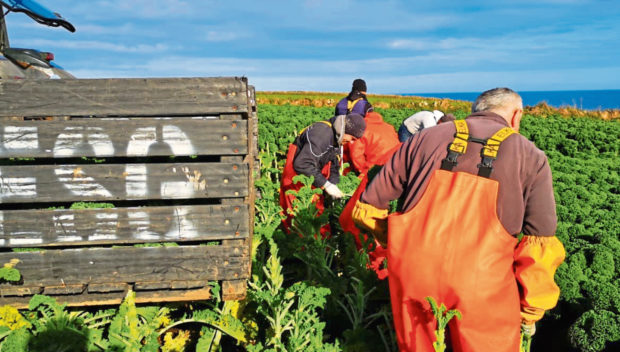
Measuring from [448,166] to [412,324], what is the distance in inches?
31.6

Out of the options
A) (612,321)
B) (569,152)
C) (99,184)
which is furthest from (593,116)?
(99,184)

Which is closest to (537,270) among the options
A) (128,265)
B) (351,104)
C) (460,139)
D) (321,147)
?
(460,139)

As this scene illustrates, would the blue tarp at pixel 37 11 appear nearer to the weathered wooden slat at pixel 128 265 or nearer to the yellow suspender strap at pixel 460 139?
the weathered wooden slat at pixel 128 265

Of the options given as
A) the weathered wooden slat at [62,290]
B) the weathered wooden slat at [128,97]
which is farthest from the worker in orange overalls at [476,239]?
the weathered wooden slat at [62,290]

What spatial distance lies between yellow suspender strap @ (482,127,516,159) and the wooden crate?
1.26 metres

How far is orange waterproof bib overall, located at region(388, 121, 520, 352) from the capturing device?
2.02 meters

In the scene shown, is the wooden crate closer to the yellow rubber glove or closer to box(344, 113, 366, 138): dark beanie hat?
the yellow rubber glove

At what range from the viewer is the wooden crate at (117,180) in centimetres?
249

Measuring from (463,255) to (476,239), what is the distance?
91mm

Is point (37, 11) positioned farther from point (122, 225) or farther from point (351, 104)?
point (122, 225)

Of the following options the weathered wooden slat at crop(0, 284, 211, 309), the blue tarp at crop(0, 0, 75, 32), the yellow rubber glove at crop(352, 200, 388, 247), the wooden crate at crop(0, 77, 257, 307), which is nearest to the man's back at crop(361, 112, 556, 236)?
the yellow rubber glove at crop(352, 200, 388, 247)

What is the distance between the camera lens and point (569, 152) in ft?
41.4

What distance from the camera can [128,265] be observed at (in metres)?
2.63

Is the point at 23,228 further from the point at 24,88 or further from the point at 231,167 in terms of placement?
the point at 231,167
